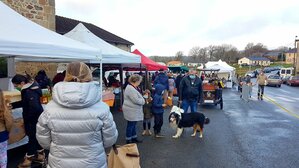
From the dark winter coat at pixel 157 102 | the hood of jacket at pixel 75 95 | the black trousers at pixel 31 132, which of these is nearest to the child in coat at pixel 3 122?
the hood of jacket at pixel 75 95

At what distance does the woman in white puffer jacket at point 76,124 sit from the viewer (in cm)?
278

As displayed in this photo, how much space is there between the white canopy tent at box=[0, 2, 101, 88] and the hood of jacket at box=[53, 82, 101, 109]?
235 centimetres

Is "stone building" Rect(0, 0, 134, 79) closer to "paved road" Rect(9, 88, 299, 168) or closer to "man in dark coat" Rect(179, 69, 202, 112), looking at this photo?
"paved road" Rect(9, 88, 299, 168)

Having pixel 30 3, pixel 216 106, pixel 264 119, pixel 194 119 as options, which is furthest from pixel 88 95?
pixel 216 106

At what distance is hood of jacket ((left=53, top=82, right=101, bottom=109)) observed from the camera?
274 centimetres

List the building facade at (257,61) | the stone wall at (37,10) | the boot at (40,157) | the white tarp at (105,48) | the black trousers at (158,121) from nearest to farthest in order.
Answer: the boot at (40,157) → the black trousers at (158,121) → the white tarp at (105,48) → the stone wall at (37,10) → the building facade at (257,61)

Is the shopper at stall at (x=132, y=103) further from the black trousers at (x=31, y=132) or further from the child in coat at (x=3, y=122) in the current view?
the child in coat at (x=3, y=122)

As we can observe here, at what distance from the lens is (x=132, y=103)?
674 cm

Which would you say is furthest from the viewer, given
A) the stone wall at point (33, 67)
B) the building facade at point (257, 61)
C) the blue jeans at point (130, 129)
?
the building facade at point (257, 61)

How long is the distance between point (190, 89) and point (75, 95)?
6388mm

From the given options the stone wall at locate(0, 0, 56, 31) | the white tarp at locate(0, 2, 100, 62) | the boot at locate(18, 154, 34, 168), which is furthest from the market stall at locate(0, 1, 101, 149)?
the stone wall at locate(0, 0, 56, 31)

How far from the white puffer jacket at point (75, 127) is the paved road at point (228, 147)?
3.02m

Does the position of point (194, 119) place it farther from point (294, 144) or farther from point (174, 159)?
point (294, 144)

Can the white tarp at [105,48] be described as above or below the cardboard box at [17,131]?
above
